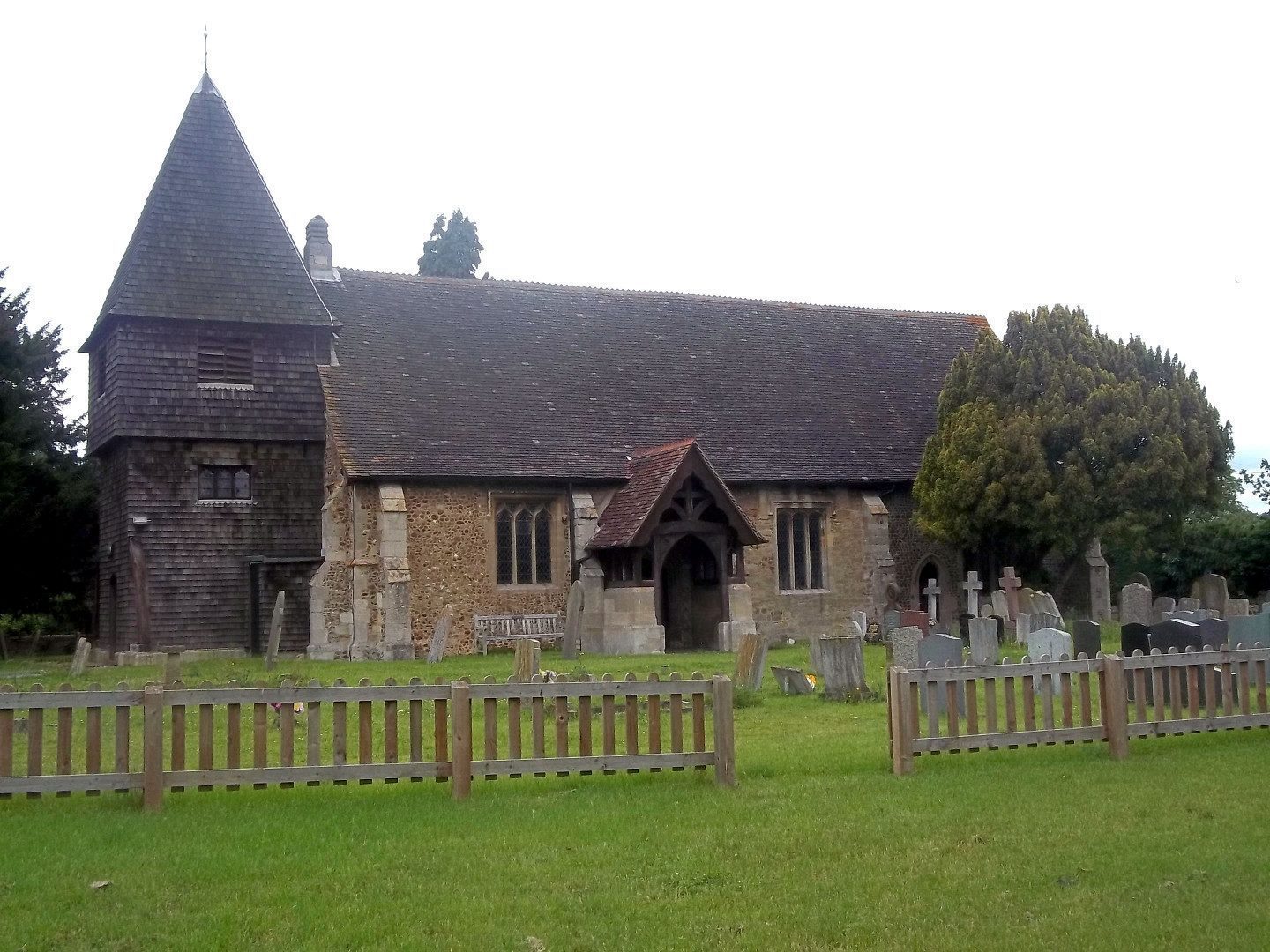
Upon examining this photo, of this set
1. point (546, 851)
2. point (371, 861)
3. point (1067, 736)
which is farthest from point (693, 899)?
point (1067, 736)

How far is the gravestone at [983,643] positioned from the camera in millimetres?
13727

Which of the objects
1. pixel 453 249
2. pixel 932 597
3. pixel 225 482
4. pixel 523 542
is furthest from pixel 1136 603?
pixel 453 249

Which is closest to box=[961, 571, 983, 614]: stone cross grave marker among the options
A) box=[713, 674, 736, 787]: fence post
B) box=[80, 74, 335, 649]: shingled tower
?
box=[80, 74, 335, 649]: shingled tower

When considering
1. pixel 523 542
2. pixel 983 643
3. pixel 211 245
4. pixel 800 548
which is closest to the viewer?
pixel 983 643

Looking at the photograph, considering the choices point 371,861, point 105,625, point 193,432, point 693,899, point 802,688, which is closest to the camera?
point 693,899

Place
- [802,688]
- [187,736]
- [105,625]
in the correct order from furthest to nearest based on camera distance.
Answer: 1. [105,625]
2. [802,688]
3. [187,736]

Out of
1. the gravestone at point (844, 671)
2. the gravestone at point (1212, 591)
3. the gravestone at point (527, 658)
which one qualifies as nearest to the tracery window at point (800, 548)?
the gravestone at point (1212, 591)

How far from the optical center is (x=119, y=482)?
26.0 meters

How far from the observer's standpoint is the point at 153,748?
27.9 ft

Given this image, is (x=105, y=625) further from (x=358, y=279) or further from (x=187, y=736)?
(x=187, y=736)

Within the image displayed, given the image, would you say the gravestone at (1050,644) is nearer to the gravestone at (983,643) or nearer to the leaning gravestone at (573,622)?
the gravestone at (983,643)

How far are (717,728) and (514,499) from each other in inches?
685

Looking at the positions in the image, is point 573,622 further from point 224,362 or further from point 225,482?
point 224,362

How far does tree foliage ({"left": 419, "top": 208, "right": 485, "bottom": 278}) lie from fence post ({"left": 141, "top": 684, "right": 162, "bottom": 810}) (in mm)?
39965
